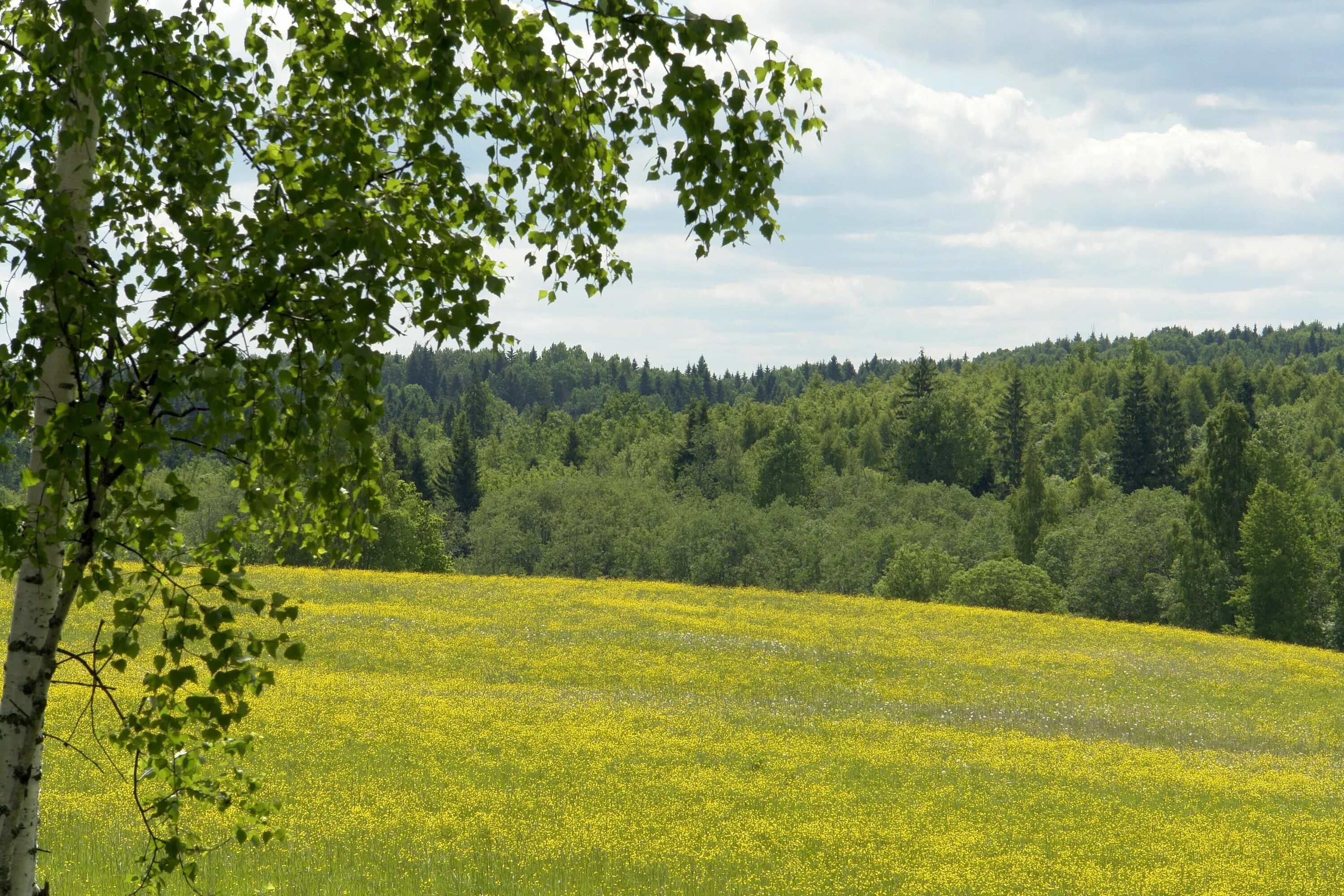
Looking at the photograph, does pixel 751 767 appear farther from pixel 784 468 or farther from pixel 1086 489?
pixel 784 468

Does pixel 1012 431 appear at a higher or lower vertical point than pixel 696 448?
higher

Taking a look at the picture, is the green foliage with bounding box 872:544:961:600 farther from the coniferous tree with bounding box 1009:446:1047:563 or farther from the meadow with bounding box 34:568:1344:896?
the meadow with bounding box 34:568:1344:896

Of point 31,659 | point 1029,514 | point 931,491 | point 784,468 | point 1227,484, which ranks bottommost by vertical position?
point 1029,514

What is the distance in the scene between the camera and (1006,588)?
64.0 metres

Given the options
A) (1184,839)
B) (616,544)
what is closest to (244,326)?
(1184,839)

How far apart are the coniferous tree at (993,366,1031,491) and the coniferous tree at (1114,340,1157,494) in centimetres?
1491

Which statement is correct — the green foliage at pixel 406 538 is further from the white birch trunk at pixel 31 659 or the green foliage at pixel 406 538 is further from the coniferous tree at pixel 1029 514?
the white birch trunk at pixel 31 659

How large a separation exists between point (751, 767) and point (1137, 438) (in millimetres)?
100514

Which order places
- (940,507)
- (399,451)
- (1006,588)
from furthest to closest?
(399,451) → (940,507) → (1006,588)

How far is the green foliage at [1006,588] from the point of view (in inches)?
2491

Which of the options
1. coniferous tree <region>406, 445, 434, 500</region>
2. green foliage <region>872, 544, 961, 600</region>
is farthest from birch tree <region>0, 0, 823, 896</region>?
coniferous tree <region>406, 445, 434, 500</region>

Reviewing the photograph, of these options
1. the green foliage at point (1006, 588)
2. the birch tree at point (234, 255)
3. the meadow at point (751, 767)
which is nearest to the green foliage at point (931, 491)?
the green foliage at point (1006, 588)

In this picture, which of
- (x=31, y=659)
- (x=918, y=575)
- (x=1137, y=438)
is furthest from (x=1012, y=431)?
(x=31, y=659)

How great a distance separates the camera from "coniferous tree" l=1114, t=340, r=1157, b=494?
109625 mm
